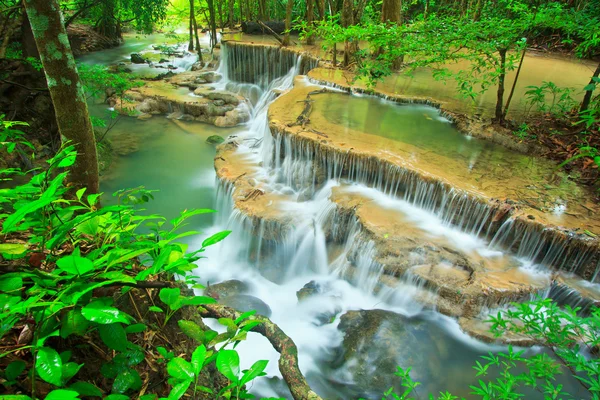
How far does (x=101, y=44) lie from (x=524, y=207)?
22637 mm

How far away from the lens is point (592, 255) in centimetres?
442

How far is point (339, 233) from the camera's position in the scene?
19.0 feet

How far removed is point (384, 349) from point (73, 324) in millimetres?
3849

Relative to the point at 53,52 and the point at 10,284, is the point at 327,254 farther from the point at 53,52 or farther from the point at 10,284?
the point at 10,284

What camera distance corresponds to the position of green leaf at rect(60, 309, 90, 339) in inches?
47.1

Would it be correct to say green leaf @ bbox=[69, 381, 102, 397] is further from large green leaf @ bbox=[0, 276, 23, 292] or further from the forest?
large green leaf @ bbox=[0, 276, 23, 292]

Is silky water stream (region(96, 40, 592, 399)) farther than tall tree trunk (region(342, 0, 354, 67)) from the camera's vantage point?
No

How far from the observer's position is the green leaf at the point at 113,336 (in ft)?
4.11

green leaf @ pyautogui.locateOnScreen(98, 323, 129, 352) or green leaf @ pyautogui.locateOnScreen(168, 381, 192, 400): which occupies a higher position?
green leaf @ pyautogui.locateOnScreen(98, 323, 129, 352)

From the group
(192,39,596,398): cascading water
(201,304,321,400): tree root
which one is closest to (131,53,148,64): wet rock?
(192,39,596,398): cascading water

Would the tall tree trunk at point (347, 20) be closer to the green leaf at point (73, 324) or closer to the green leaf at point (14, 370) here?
the green leaf at point (73, 324)

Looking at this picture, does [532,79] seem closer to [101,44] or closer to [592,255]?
[592,255]

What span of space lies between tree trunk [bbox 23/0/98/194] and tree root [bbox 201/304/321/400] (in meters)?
1.72

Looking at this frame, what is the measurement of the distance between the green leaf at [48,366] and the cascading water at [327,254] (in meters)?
3.24
